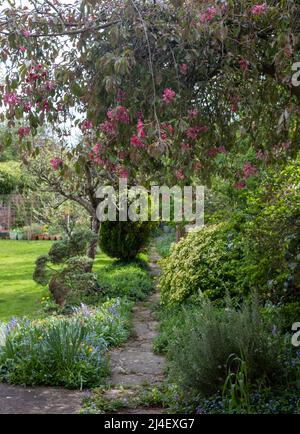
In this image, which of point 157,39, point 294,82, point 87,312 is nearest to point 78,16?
point 157,39

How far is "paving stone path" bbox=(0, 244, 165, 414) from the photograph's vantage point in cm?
401

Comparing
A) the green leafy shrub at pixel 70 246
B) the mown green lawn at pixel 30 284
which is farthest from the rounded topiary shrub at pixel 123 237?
the green leafy shrub at pixel 70 246

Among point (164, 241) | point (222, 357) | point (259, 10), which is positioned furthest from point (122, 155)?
point (164, 241)

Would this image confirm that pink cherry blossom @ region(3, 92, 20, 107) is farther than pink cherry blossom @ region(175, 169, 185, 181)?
No

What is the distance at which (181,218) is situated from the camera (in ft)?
41.8

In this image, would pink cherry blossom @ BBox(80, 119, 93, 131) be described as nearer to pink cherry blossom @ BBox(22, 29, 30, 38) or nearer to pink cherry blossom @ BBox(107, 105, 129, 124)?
pink cherry blossom @ BBox(107, 105, 129, 124)

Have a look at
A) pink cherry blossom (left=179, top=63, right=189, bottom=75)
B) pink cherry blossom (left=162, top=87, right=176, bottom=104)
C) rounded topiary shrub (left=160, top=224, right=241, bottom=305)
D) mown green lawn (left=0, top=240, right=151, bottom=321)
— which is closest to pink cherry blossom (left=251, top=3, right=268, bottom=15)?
pink cherry blossom (left=179, top=63, right=189, bottom=75)

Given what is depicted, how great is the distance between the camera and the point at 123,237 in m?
12.4

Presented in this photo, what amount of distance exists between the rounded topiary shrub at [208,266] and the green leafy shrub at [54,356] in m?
1.56

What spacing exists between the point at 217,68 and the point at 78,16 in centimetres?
109

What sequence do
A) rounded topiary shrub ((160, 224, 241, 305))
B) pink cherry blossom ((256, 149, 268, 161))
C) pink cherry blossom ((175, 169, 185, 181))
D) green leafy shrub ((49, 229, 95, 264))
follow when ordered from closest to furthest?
pink cherry blossom ((175, 169, 185, 181)) < pink cherry blossom ((256, 149, 268, 161)) < rounded topiary shrub ((160, 224, 241, 305)) < green leafy shrub ((49, 229, 95, 264))

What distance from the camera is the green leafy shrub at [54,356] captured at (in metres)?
4.61

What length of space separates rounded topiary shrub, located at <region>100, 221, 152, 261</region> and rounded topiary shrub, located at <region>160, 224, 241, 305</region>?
15.9 feet

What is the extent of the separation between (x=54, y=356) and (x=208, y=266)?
2586 millimetres
